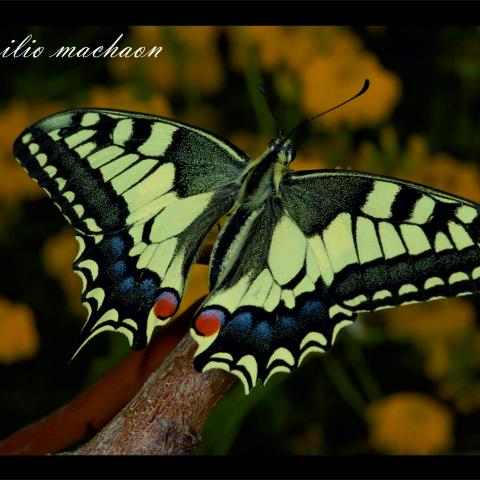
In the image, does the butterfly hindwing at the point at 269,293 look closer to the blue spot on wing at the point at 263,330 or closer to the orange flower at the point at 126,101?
the blue spot on wing at the point at 263,330

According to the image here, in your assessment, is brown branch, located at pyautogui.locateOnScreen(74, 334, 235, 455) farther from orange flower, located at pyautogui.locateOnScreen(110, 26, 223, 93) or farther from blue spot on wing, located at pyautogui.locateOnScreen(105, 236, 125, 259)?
orange flower, located at pyautogui.locateOnScreen(110, 26, 223, 93)

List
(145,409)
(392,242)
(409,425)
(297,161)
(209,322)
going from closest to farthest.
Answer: (145,409), (209,322), (392,242), (297,161), (409,425)

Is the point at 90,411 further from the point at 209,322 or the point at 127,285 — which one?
the point at 127,285

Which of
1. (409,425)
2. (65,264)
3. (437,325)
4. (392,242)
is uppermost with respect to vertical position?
(65,264)

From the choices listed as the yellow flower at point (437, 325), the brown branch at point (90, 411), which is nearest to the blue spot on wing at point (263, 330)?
the brown branch at point (90, 411)

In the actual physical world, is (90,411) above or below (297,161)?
below

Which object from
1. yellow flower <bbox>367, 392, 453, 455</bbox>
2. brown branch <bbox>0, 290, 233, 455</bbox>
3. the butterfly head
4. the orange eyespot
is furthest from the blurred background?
brown branch <bbox>0, 290, 233, 455</bbox>

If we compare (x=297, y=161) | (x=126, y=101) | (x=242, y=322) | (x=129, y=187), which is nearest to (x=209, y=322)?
(x=242, y=322)
